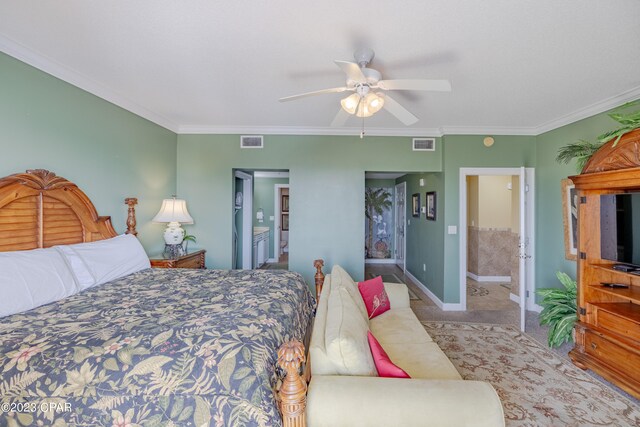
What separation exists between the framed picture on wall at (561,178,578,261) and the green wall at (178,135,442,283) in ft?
4.92

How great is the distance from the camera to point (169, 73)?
102 inches

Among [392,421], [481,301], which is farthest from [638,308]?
[392,421]

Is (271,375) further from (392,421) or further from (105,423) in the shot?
(105,423)

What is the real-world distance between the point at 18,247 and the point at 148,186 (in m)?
1.65

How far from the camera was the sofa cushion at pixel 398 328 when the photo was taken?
2215mm

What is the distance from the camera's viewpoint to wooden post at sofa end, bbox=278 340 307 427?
113 centimetres

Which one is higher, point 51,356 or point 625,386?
point 51,356

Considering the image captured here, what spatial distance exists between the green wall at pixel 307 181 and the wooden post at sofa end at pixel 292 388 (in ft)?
10.5

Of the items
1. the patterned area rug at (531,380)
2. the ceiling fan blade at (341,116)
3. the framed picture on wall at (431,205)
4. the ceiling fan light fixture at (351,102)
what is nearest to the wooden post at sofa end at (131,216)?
the ceiling fan blade at (341,116)

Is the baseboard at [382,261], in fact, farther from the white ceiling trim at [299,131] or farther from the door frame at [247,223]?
the white ceiling trim at [299,131]

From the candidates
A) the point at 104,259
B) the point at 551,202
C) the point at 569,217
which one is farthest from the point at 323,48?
the point at 551,202

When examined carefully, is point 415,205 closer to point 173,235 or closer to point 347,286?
point 347,286

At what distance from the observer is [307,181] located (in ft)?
14.3

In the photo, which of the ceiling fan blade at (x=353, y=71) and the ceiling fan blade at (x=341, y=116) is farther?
the ceiling fan blade at (x=341, y=116)
